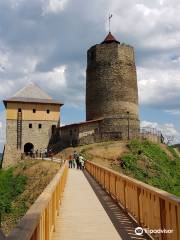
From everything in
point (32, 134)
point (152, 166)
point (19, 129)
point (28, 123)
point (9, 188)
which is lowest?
point (9, 188)

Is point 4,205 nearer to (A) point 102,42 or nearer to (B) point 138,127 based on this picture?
(B) point 138,127

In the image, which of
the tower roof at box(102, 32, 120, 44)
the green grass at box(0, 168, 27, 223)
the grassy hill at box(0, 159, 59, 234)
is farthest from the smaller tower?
the tower roof at box(102, 32, 120, 44)

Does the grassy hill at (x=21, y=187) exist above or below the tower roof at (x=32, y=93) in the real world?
below

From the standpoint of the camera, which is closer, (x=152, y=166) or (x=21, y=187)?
(x=21, y=187)

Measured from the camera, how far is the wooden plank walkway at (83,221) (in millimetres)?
7676

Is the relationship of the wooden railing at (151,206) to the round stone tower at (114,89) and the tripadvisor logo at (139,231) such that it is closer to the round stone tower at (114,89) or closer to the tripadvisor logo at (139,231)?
the tripadvisor logo at (139,231)

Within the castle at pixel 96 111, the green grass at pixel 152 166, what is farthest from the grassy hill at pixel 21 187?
the castle at pixel 96 111

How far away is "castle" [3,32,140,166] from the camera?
46.3m

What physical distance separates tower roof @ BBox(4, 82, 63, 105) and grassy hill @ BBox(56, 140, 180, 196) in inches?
436

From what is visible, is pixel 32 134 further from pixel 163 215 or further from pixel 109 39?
pixel 163 215

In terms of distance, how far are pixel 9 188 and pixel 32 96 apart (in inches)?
804

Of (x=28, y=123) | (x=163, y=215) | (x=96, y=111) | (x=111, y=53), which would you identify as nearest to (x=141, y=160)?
(x=96, y=111)

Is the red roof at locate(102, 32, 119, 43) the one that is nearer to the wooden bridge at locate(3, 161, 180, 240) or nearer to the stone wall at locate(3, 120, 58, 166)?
the stone wall at locate(3, 120, 58, 166)

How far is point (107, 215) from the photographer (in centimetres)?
1002
